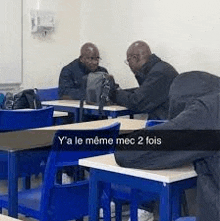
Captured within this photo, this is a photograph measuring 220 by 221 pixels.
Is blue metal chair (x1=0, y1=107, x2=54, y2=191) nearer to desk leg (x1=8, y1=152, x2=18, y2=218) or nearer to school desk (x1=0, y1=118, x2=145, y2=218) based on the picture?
school desk (x1=0, y1=118, x2=145, y2=218)

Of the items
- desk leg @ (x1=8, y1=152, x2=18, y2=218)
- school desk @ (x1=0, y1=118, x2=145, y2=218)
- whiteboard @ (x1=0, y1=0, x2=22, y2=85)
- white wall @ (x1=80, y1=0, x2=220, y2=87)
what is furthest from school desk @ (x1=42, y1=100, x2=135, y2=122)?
desk leg @ (x1=8, y1=152, x2=18, y2=218)

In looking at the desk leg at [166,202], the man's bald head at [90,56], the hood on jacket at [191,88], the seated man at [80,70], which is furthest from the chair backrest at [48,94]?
the desk leg at [166,202]

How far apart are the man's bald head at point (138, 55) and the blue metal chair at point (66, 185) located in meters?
2.32

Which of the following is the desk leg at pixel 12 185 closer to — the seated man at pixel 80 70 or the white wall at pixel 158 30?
the seated man at pixel 80 70

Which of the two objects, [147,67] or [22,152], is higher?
[147,67]

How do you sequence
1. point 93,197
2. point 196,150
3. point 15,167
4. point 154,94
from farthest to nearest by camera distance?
point 154,94 < point 15,167 < point 93,197 < point 196,150

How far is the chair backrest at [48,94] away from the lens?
557cm

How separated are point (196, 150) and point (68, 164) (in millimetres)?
770

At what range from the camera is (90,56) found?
5691 millimetres

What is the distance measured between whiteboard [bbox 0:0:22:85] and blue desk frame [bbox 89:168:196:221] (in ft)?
12.0

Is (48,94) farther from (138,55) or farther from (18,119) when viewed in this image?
(18,119)

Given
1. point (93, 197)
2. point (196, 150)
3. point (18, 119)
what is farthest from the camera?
point (18, 119)

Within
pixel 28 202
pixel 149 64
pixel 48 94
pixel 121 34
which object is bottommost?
pixel 28 202

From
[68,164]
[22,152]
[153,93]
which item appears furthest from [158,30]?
[68,164]
